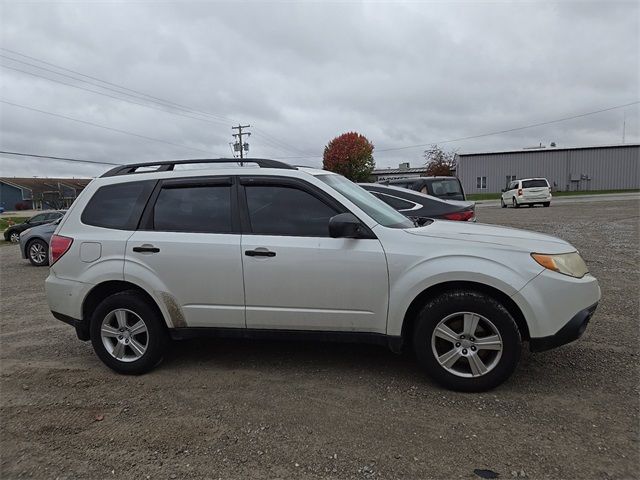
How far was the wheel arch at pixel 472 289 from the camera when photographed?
3381 mm

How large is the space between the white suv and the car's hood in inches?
0.7

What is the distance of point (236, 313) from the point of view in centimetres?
374

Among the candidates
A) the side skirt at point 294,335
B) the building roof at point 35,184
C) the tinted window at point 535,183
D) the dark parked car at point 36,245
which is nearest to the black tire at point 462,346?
the side skirt at point 294,335

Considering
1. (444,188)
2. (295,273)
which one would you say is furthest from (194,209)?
(444,188)

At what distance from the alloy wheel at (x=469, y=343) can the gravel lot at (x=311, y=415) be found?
0.22 m

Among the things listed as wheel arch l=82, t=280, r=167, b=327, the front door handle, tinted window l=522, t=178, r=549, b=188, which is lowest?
wheel arch l=82, t=280, r=167, b=327

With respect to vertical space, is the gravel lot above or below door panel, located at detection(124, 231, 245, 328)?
below

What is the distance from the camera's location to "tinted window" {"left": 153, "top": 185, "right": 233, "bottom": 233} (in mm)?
3840

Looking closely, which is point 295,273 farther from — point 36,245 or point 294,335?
point 36,245

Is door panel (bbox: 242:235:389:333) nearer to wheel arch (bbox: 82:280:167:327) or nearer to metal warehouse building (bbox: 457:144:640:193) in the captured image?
wheel arch (bbox: 82:280:167:327)

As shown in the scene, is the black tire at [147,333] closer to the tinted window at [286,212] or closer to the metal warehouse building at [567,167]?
the tinted window at [286,212]

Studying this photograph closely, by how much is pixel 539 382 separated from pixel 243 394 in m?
2.35

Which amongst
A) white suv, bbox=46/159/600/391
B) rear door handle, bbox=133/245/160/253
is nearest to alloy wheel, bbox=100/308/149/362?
white suv, bbox=46/159/600/391

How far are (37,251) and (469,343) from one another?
11.9 meters
